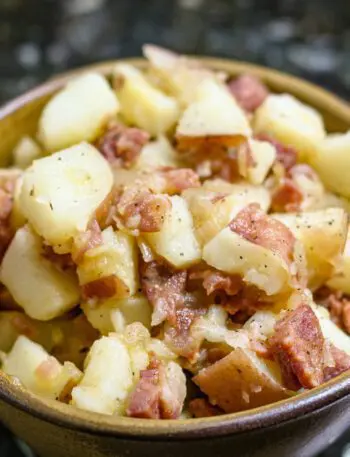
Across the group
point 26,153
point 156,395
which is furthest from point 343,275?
point 26,153

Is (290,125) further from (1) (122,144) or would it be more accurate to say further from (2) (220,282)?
(2) (220,282)

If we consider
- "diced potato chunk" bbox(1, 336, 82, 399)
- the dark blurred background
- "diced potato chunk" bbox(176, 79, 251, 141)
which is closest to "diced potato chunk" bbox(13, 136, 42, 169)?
"diced potato chunk" bbox(176, 79, 251, 141)

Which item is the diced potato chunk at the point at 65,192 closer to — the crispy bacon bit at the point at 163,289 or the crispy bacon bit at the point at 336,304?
the crispy bacon bit at the point at 163,289

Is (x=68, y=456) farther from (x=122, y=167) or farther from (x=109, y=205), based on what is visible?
(x=122, y=167)

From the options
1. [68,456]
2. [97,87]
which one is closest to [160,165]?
[97,87]

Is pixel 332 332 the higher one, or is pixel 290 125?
pixel 290 125

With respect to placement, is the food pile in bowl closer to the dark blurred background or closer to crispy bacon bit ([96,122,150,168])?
crispy bacon bit ([96,122,150,168])
